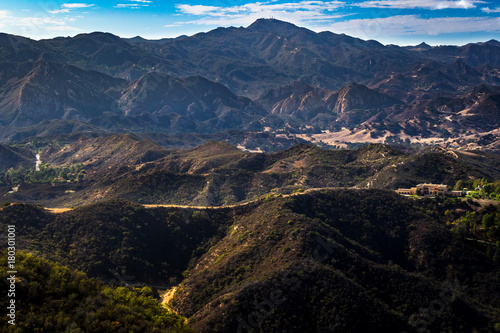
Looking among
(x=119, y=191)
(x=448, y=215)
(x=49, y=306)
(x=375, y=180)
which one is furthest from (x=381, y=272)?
(x=119, y=191)

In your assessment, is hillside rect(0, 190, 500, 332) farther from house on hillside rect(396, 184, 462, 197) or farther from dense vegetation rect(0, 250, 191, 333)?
dense vegetation rect(0, 250, 191, 333)

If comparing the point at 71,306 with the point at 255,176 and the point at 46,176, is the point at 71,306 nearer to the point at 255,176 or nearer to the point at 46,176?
the point at 255,176

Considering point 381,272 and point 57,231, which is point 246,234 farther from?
point 57,231

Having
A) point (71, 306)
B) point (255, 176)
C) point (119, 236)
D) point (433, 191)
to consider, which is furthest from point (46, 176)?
point (433, 191)

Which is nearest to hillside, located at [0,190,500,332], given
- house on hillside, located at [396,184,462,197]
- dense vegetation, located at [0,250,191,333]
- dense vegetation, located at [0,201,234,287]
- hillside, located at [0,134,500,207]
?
dense vegetation, located at [0,201,234,287]

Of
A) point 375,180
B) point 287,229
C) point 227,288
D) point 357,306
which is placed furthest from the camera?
point 375,180

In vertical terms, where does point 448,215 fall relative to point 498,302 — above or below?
above
